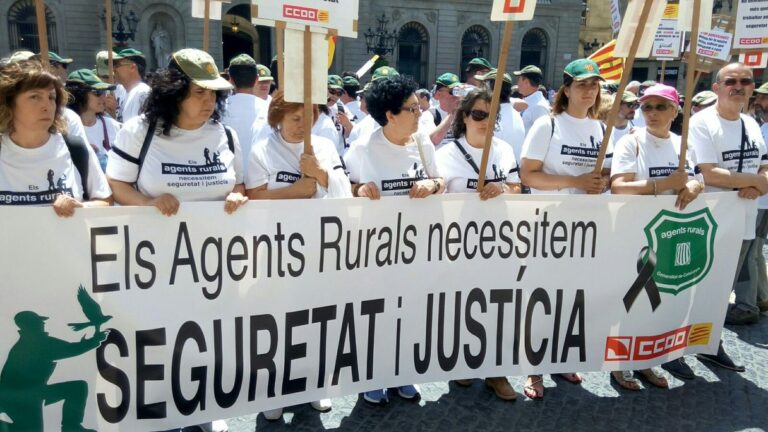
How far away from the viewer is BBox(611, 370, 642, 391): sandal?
3730 mm

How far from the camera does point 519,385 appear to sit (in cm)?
383

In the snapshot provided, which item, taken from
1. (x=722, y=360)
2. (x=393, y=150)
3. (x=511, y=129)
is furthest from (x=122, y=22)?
(x=722, y=360)

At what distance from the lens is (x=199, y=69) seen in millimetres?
2822

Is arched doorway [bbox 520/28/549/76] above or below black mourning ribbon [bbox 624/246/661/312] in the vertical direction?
above

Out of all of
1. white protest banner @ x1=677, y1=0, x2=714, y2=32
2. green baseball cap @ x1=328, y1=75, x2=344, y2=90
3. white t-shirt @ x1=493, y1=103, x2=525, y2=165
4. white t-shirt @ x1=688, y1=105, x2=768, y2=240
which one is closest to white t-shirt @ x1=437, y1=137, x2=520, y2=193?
white protest banner @ x1=677, y1=0, x2=714, y2=32

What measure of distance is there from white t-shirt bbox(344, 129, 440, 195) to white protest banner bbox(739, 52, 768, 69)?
3.80 metres

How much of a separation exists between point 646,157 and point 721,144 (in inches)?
35.3

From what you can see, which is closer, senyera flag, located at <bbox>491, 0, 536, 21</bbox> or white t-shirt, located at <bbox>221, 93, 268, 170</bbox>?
senyera flag, located at <bbox>491, 0, 536, 21</bbox>

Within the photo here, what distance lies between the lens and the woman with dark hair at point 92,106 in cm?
490

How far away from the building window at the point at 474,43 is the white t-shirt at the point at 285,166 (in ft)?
121

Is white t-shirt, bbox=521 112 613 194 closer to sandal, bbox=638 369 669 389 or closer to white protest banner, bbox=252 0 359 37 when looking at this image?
sandal, bbox=638 369 669 389

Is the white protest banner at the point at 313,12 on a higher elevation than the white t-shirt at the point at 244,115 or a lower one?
higher

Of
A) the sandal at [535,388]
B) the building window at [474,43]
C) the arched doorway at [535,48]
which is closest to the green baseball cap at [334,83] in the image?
the sandal at [535,388]

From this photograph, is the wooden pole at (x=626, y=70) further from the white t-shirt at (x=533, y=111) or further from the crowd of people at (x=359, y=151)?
the white t-shirt at (x=533, y=111)
